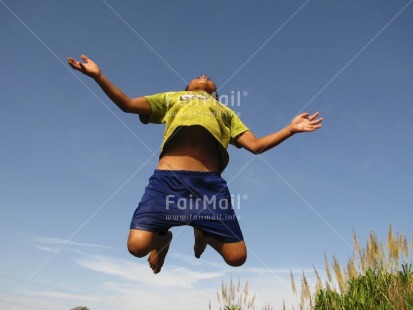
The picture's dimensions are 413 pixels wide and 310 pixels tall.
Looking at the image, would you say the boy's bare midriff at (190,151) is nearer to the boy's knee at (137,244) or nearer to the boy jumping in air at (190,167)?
the boy jumping in air at (190,167)

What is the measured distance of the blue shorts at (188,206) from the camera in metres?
3.22

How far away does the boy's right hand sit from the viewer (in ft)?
10.1

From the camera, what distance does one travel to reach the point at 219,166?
3.67 m

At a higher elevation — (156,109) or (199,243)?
(156,109)

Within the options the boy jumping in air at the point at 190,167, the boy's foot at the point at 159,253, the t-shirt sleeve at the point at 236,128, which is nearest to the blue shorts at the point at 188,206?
the boy jumping in air at the point at 190,167

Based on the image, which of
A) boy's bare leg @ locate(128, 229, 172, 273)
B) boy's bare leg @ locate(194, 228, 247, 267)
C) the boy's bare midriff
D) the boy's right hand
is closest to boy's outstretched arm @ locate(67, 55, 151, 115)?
the boy's right hand

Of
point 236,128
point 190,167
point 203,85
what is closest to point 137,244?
point 190,167

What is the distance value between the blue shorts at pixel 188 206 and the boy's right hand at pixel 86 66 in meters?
1.02

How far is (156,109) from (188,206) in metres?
1.08

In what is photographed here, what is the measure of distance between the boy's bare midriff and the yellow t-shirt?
74 millimetres

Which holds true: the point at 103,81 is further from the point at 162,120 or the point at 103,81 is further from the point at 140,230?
the point at 140,230

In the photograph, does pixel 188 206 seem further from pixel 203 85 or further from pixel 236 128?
pixel 203 85

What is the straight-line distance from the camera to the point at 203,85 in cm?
402

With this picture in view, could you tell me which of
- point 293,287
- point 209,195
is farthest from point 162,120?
point 293,287
